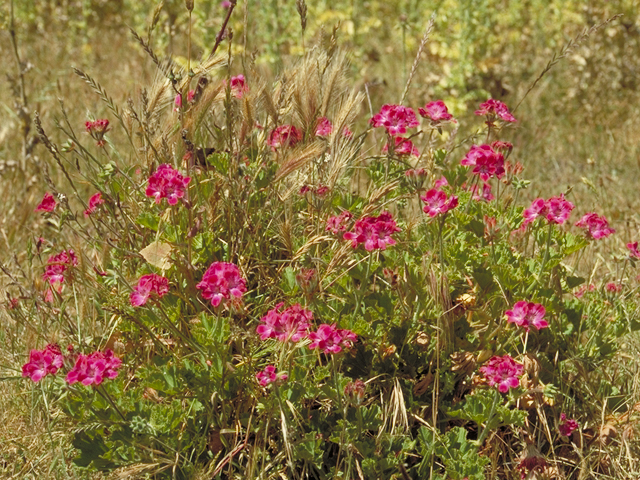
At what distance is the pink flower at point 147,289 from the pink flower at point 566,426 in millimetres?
1244

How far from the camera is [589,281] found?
9.30ft

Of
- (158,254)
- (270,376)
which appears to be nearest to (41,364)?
(158,254)

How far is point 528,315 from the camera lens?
1970 millimetres

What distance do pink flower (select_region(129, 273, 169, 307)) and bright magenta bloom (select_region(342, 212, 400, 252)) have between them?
480 mm

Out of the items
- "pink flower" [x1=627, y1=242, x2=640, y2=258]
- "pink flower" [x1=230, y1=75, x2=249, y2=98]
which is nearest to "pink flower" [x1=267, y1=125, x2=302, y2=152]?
"pink flower" [x1=230, y1=75, x2=249, y2=98]

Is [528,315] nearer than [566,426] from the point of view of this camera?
Yes

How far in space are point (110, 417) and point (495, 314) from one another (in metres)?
1.13

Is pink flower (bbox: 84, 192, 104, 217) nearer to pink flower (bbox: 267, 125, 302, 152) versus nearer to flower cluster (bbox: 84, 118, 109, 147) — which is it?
flower cluster (bbox: 84, 118, 109, 147)

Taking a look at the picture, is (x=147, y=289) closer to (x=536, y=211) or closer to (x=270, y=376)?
(x=270, y=376)

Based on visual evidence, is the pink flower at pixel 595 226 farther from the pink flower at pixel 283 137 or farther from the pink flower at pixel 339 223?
the pink flower at pixel 283 137

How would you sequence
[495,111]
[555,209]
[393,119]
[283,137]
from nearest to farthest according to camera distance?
[555,209]
[393,119]
[495,111]
[283,137]

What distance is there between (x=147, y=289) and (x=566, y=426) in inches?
51.7

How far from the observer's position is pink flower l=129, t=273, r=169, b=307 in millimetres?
1955

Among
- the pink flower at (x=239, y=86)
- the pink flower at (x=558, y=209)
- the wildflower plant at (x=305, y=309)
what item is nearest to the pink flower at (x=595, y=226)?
the wildflower plant at (x=305, y=309)
